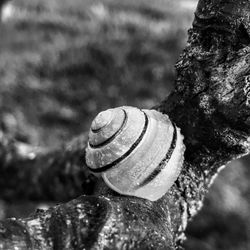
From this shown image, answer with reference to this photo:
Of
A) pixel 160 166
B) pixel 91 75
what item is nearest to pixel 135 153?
pixel 160 166

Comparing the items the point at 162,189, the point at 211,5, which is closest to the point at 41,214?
the point at 162,189

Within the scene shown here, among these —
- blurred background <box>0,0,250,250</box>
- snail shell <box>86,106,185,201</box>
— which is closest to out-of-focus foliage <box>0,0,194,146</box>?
blurred background <box>0,0,250,250</box>

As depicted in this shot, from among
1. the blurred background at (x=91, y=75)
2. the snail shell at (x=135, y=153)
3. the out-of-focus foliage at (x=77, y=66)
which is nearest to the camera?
the snail shell at (x=135, y=153)

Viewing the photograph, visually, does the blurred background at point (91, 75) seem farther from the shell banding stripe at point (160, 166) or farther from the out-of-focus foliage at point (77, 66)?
the shell banding stripe at point (160, 166)

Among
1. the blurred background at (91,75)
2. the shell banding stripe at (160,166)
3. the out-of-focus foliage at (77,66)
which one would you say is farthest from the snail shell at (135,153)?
the out-of-focus foliage at (77,66)

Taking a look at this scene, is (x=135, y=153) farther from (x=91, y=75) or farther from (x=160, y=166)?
(x=91, y=75)

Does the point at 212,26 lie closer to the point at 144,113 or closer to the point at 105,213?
the point at 144,113
